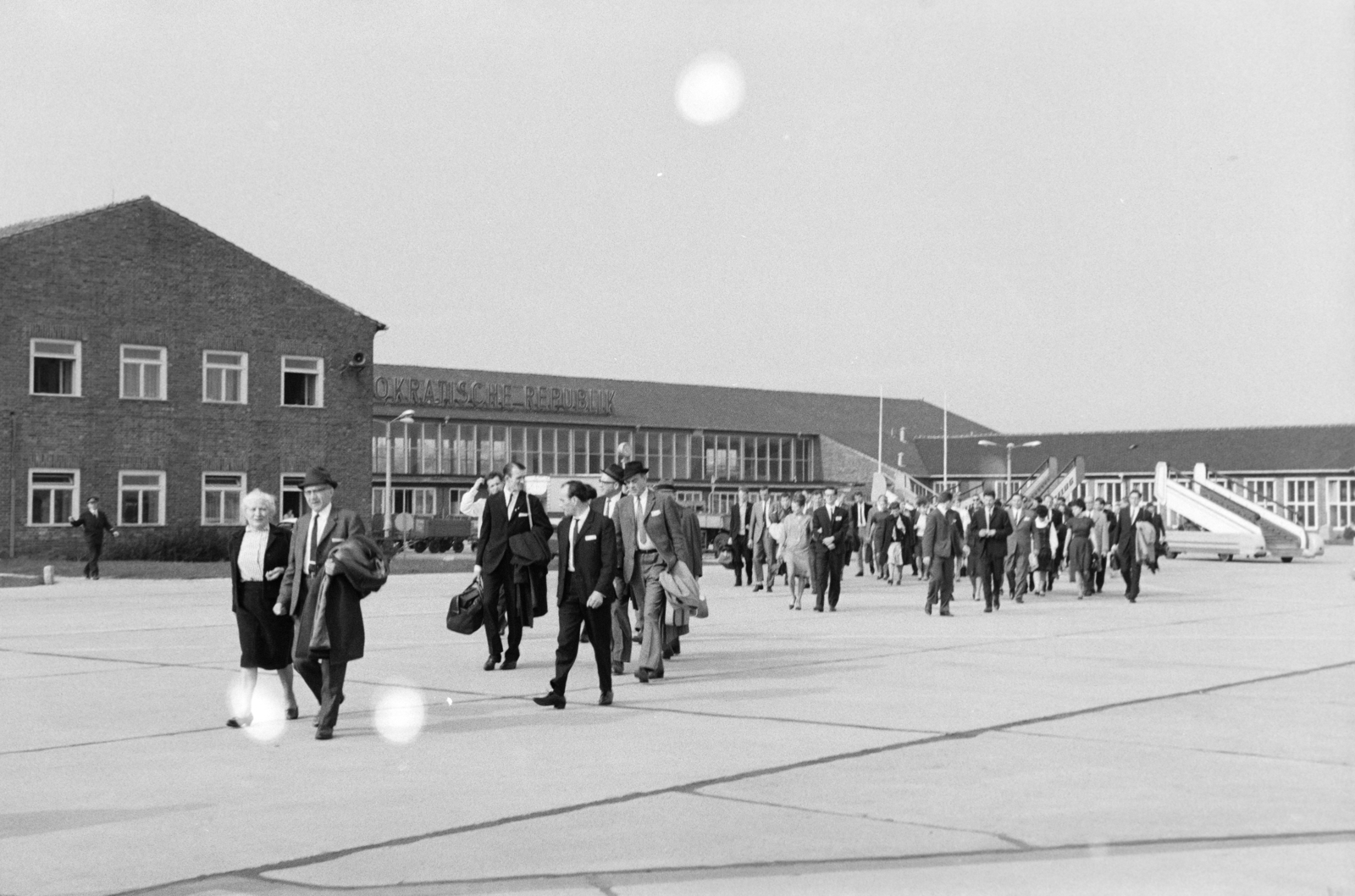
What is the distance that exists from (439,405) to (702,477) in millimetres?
15652

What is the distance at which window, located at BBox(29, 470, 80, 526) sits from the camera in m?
42.3

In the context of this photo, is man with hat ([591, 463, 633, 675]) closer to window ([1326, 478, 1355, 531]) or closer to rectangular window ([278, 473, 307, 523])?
rectangular window ([278, 473, 307, 523])

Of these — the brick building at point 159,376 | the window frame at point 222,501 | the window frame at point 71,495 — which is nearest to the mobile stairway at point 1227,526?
the brick building at point 159,376

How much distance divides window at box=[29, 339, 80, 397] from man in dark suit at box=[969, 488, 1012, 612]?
89.0 ft

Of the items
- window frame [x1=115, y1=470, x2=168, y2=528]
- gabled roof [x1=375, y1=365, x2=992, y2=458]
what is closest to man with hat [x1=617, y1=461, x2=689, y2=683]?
window frame [x1=115, y1=470, x2=168, y2=528]

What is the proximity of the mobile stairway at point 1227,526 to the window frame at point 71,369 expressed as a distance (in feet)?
101

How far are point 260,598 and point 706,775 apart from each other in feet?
11.9

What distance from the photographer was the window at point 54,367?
4253 centimetres

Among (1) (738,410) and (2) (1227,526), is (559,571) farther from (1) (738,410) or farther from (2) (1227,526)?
(1) (738,410)

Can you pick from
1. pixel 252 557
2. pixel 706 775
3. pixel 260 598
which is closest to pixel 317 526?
pixel 252 557

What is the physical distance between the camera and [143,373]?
44.9 m

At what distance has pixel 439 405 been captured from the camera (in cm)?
7919

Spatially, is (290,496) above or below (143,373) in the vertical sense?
below

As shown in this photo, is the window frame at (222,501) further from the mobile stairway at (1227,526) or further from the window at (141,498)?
the mobile stairway at (1227,526)
